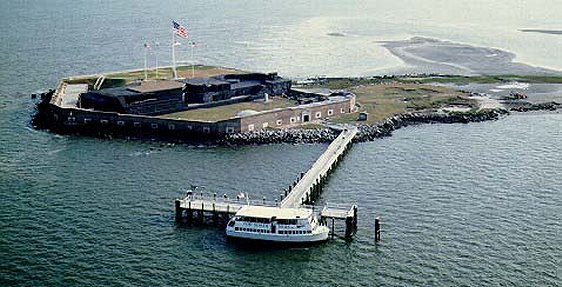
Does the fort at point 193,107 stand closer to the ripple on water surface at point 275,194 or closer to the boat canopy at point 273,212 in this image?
the ripple on water surface at point 275,194

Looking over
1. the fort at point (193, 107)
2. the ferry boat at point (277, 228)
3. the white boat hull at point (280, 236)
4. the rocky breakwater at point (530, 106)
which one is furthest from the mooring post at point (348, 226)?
the rocky breakwater at point (530, 106)

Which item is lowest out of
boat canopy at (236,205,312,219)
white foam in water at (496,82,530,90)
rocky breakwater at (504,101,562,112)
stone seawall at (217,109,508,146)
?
boat canopy at (236,205,312,219)

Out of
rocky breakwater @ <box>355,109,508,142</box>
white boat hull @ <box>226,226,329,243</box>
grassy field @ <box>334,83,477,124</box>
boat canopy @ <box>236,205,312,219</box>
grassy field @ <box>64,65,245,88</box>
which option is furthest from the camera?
grassy field @ <box>64,65,245,88</box>

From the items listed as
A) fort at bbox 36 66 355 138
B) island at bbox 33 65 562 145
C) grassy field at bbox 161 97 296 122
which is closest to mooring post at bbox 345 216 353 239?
island at bbox 33 65 562 145

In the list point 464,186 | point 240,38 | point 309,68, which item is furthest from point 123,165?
point 240,38

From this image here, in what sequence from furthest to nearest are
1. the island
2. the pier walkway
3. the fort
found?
the fort
the island
the pier walkway

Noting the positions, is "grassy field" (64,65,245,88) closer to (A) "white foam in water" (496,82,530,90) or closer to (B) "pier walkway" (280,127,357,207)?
(B) "pier walkway" (280,127,357,207)
